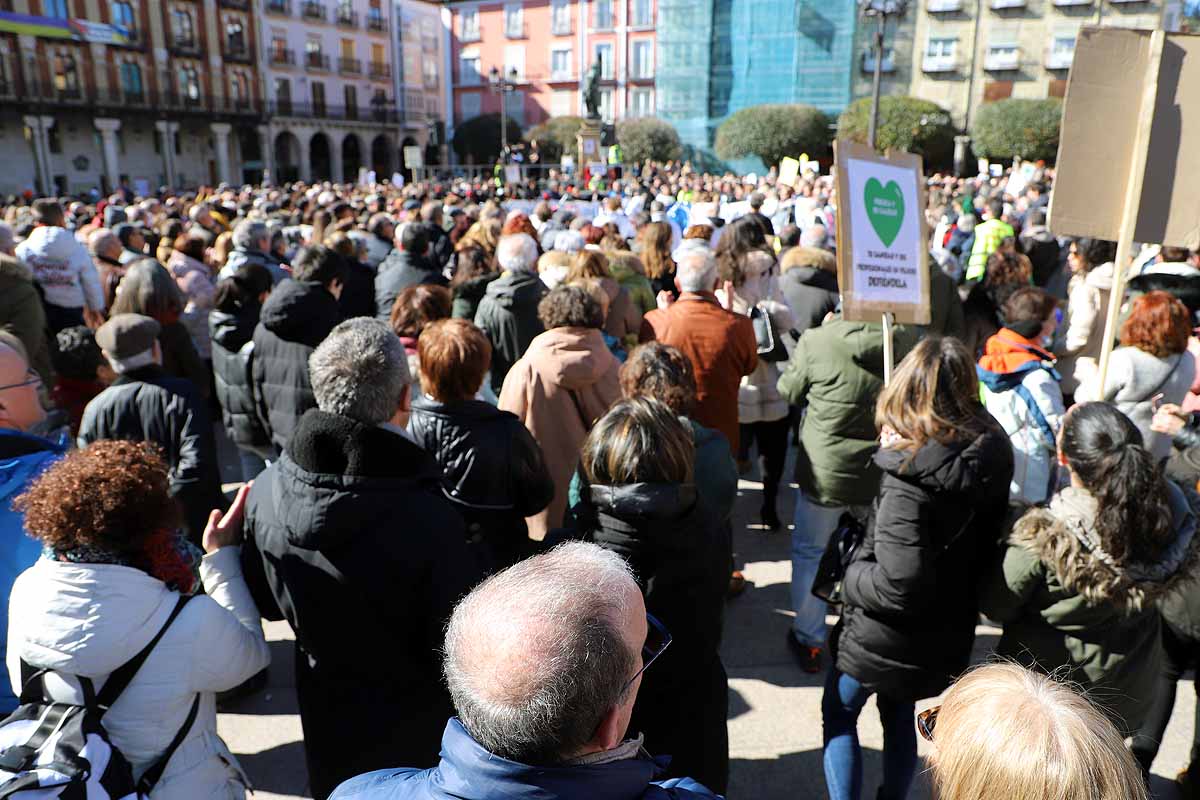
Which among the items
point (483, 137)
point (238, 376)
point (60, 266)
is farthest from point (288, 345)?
point (483, 137)

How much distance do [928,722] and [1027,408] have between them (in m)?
2.44

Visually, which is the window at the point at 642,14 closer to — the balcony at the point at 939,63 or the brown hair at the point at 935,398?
the balcony at the point at 939,63

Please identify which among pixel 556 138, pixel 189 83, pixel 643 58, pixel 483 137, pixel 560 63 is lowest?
pixel 556 138

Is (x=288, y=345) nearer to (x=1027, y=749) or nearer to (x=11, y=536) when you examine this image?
(x=11, y=536)

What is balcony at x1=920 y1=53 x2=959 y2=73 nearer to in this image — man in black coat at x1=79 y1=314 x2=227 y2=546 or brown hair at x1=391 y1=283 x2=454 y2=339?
brown hair at x1=391 y1=283 x2=454 y2=339

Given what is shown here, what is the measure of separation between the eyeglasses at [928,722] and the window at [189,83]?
44420 millimetres

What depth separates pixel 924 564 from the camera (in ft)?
7.25

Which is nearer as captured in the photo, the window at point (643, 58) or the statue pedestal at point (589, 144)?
the statue pedestal at point (589, 144)

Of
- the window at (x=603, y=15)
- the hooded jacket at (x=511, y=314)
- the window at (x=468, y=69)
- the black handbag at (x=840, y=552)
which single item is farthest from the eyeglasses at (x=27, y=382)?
the window at (x=468, y=69)

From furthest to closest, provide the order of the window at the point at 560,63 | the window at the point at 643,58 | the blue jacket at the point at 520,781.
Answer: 1. the window at the point at 560,63
2. the window at the point at 643,58
3. the blue jacket at the point at 520,781

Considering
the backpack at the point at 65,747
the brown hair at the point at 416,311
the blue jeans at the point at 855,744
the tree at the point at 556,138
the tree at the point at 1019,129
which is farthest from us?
the tree at the point at 556,138

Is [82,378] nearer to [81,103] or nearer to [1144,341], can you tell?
[1144,341]

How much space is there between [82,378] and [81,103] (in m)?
37.7

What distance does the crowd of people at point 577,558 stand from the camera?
1123 millimetres
